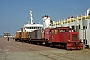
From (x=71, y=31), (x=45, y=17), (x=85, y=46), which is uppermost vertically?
(x=45, y=17)

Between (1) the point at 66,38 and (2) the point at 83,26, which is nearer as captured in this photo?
(1) the point at 66,38

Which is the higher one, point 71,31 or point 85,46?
point 71,31

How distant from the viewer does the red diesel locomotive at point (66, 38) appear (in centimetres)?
2559

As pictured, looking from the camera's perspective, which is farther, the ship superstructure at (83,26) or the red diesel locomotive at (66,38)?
the ship superstructure at (83,26)

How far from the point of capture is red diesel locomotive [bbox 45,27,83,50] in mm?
25594

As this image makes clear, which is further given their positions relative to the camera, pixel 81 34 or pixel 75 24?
pixel 75 24

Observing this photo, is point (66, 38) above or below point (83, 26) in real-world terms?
below

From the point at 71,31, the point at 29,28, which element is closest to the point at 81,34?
the point at 71,31

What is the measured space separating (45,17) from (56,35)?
30.6 meters

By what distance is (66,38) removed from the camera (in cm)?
2645

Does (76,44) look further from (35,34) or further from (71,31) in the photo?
(35,34)

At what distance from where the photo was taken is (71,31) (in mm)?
26203

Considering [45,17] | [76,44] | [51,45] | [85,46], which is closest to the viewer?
[76,44]

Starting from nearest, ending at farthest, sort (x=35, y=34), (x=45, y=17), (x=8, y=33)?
(x=35, y=34)
(x=45, y=17)
(x=8, y=33)
